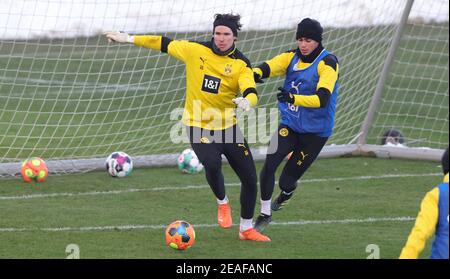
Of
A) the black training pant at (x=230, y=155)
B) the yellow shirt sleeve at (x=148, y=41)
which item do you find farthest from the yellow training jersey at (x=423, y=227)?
the yellow shirt sleeve at (x=148, y=41)

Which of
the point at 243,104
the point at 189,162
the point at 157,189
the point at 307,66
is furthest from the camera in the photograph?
the point at 189,162

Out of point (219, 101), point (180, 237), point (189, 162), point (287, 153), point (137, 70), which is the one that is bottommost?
point (180, 237)

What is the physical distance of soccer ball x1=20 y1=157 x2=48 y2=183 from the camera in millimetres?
11562

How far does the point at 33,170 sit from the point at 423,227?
20.7 feet

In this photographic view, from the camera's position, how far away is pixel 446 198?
633 centimetres

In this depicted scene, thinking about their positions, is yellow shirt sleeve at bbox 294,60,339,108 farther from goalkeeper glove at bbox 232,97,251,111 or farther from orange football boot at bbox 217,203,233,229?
orange football boot at bbox 217,203,233,229

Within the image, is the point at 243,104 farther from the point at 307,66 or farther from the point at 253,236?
the point at 253,236

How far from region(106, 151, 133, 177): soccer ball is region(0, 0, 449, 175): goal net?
0.45 m

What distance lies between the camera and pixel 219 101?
30.8 ft

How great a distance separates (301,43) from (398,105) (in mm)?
7567

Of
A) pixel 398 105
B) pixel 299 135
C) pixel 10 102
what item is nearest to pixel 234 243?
pixel 299 135

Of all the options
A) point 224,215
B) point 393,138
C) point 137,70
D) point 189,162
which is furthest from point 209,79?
point 393,138

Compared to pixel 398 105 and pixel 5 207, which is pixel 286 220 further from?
pixel 398 105

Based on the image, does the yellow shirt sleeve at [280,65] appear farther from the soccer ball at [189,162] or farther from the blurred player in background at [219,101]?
the soccer ball at [189,162]
